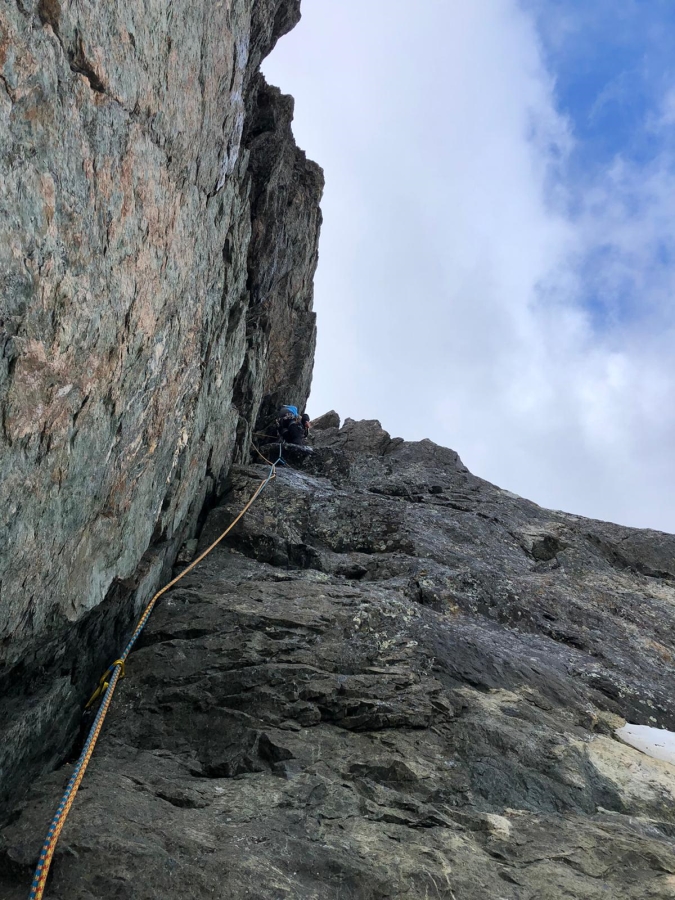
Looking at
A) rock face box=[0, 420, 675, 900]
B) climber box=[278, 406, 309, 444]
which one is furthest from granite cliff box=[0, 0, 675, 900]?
climber box=[278, 406, 309, 444]

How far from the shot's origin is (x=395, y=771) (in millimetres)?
6363

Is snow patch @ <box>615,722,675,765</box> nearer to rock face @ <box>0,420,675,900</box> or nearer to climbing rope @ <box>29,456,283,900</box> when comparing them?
rock face @ <box>0,420,675,900</box>

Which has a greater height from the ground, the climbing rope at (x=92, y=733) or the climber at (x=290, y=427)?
the climber at (x=290, y=427)

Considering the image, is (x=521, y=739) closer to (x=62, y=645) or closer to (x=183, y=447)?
(x=62, y=645)

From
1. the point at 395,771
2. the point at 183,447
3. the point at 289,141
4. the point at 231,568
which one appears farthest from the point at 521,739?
the point at 289,141

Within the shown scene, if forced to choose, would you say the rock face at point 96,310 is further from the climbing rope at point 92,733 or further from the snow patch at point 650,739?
the snow patch at point 650,739

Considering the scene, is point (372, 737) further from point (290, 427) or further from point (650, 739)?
point (290, 427)

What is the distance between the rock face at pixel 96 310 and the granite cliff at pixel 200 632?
0.04m

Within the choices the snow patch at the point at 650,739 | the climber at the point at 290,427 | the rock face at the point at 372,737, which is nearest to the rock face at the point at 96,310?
the rock face at the point at 372,737

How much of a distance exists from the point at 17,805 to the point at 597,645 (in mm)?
9700

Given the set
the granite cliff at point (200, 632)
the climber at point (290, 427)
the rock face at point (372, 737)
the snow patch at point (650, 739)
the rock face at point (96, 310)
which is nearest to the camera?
the rock face at point (96, 310)

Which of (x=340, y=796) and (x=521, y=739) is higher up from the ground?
(x=521, y=739)

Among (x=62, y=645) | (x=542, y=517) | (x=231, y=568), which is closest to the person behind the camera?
(x=62, y=645)

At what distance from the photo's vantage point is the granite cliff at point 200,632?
15.3 ft
